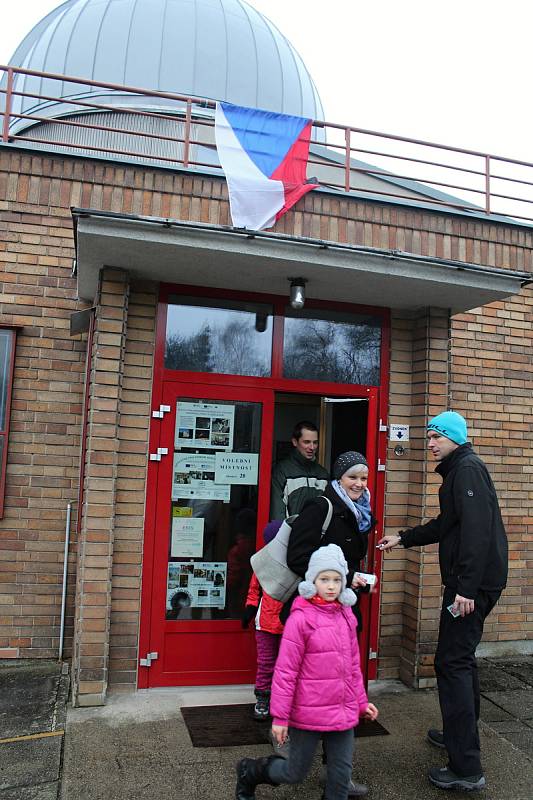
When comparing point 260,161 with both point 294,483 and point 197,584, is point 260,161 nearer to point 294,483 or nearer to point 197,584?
point 294,483

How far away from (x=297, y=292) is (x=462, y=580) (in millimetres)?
2240

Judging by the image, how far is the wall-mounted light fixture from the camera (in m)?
4.68

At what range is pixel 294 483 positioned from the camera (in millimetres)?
4984

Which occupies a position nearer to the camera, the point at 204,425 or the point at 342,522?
the point at 342,522

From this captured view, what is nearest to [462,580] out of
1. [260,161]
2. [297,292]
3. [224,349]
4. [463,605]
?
[463,605]

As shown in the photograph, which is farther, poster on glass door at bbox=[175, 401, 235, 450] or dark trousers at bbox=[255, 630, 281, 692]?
poster on glass door at bbox=[175, 401, 235, 450]

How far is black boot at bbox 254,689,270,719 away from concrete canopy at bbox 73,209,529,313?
2875mm

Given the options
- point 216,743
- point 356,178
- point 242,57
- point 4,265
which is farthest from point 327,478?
point 242,57

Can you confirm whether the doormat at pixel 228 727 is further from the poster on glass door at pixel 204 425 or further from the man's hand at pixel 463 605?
the poster on glass door at pixel 204 425

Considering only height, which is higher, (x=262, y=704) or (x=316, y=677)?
(x=316, y=677)

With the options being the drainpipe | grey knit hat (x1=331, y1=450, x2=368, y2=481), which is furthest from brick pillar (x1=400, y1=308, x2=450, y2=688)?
the drainpipe

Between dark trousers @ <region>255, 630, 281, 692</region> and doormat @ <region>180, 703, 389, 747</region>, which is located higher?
dark trousers @ <region>255, 630, 281, 692</region>

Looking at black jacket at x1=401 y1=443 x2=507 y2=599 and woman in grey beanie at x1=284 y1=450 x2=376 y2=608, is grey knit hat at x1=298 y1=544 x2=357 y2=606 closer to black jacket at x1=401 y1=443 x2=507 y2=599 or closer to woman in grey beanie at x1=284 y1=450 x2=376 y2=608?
woman in grey beanie at x1=284 y1=450 x2=376 y2=608

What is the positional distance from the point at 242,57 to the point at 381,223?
24.9 ft
